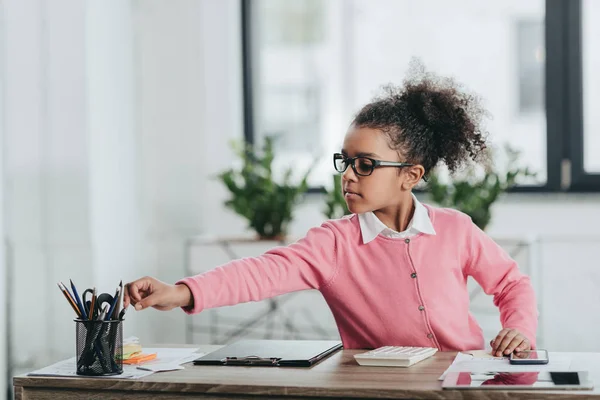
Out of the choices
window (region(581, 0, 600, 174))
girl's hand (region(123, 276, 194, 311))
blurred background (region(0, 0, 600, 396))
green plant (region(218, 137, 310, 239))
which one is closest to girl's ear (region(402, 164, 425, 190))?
girl's hand (region(123, 276, 194, 311))

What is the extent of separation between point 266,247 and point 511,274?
1.83 m

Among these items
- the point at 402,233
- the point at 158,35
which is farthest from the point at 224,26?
the point at 402,233

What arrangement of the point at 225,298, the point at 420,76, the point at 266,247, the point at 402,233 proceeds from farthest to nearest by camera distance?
the point at 266,247 → the point at 420,76 → the point at 402,233 → the point at 225,298

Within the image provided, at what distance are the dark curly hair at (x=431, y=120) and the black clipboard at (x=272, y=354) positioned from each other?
0.46m

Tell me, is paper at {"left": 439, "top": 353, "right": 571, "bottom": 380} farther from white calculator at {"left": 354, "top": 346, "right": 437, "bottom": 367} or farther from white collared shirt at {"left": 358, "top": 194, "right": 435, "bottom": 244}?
white collared shirt at {"left": 358, "top": 194, "right": 435, "bottom": 244}

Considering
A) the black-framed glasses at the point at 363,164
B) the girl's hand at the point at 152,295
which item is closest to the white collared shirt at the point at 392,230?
the black-framed glasses at the point at 363,164

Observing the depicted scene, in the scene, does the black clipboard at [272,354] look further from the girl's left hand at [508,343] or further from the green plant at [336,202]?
the green plant at [336,202]

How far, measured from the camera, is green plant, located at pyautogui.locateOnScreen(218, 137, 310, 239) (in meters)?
3.62

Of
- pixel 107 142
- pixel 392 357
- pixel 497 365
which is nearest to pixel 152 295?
pixel 392 357

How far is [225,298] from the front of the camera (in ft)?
5.65

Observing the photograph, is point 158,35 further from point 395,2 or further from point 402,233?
point 402,233

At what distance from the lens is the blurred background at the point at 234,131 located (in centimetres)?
327

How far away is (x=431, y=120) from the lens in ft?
6.34

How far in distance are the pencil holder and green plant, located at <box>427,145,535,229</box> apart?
207 centimetres
